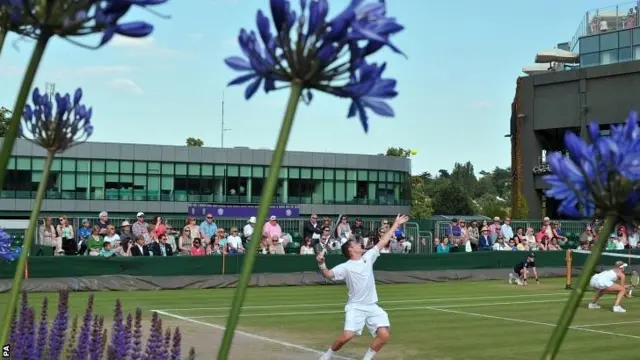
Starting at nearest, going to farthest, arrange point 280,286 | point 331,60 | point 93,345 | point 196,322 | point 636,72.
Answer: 1. point 331,60
2. point 93,345
3. point 196,322
4. point 280,286
5. point 636,72

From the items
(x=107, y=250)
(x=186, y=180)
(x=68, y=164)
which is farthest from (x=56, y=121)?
(x=186, y=180)

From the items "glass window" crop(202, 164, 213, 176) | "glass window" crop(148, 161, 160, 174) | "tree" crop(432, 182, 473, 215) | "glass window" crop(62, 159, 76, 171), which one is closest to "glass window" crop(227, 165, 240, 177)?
"glass window" crop(202, 164, 213, 176)

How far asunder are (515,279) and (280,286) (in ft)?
27.1

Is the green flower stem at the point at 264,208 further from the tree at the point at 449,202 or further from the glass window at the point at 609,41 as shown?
the tree at the point at 449,202

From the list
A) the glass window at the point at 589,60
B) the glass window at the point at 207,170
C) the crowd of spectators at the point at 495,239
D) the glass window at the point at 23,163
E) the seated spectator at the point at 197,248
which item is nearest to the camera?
the seated spectator at the point at 197,248

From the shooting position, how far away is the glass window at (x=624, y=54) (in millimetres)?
58237

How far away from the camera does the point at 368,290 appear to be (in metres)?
12.6

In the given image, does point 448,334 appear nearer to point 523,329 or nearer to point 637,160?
point 523,329

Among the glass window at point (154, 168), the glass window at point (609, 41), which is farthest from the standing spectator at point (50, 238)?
the glass window at point (154, 168)

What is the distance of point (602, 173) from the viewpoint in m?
2.38

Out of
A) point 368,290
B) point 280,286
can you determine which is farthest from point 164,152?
point 368,290

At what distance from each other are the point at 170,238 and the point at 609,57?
135ft

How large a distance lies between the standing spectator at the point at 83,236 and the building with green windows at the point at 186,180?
39.8m

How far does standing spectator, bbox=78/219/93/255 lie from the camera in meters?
25.6
